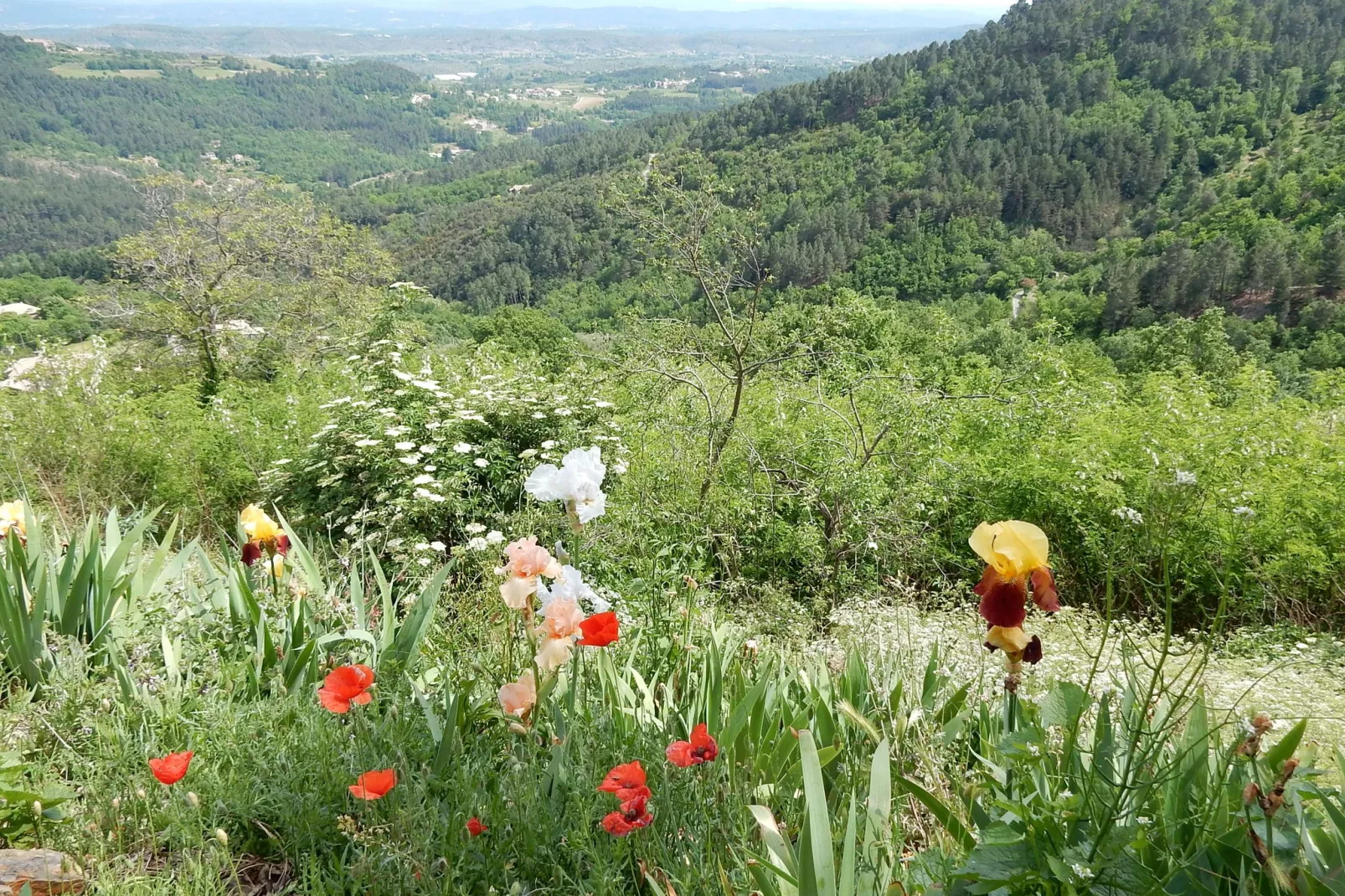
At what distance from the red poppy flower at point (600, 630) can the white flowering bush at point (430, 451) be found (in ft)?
9.96

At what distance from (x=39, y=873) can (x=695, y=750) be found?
3.64 ft

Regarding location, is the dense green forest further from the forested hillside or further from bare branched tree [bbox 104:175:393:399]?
the forested hillside

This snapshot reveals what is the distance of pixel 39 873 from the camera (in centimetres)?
124

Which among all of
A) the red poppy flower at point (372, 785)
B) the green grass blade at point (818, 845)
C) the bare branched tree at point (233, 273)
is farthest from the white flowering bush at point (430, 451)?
the bare branched tree at point (233, 273)

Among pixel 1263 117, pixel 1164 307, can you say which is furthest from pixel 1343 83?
pixel 1164 307

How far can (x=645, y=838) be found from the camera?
1.24 meters

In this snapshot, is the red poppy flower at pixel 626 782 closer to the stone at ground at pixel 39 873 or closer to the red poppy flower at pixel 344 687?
the red poppy flower at pixel 344 687

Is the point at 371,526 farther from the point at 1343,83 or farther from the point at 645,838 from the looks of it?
the point at 1343,83

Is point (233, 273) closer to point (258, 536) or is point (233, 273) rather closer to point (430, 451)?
point (430, 451)

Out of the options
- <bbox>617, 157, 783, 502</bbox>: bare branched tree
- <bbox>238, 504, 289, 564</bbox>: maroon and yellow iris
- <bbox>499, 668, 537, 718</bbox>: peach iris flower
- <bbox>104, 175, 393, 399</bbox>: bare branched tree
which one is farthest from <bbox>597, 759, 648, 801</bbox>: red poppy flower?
<bbox>104, 175, 393, 399</bbox>: bare branched tree

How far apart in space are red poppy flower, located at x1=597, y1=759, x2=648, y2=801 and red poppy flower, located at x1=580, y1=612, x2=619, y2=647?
0.70ft

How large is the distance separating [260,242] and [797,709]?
14345mm

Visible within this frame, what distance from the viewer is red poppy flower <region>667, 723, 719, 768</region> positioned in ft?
3.85

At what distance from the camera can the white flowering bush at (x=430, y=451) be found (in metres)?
4.67
